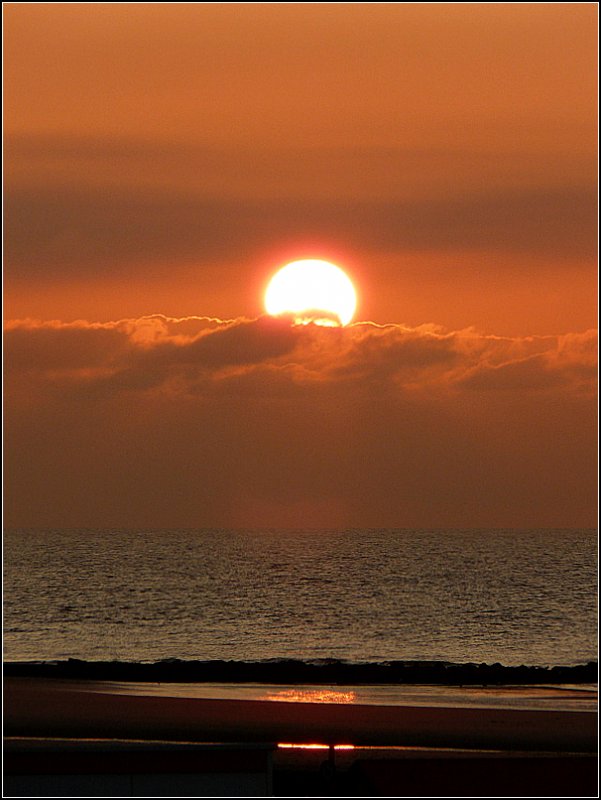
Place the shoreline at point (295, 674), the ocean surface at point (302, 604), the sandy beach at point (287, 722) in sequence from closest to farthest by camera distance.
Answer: the sandy beach at point (287, 722) → the shoreline at point (295, 674) → the ocean surface at point (302, 604)

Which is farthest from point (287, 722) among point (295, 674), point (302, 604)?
point (302, 604)

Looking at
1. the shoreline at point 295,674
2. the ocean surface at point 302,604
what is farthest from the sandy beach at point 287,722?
the ocean surface at point 302,604

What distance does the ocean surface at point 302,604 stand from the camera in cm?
7294

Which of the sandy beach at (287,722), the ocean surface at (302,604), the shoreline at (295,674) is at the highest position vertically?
the ocean surface at (302,604)

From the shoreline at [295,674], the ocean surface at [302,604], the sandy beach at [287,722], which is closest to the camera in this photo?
the sandy beach at [287,722]

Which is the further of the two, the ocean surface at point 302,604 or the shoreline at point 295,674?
the ocean surface at point 302,604

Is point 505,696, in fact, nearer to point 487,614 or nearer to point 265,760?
point 265,760

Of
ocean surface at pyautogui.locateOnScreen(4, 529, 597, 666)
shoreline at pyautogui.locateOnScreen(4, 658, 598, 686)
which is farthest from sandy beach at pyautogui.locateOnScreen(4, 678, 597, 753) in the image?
ocean surface at pyautogui.locateOnScreen(4, 529, 597, 666)

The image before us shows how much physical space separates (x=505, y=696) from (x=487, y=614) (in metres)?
47.7

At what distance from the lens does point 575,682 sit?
52.2 meters

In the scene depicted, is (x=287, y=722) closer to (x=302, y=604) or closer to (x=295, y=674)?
(x=295, y=674)

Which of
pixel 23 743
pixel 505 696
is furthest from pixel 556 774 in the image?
pixel 505 696

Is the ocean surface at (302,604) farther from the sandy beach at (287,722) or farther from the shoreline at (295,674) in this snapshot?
the sandy beach at (287,722)

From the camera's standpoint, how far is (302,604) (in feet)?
310
